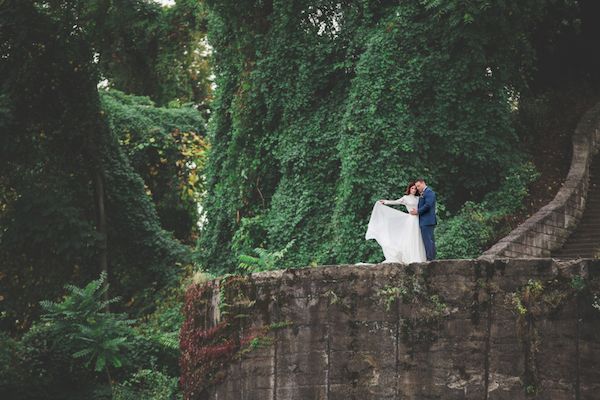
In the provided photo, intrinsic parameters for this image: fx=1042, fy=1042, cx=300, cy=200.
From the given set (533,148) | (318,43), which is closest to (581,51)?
(533,148)

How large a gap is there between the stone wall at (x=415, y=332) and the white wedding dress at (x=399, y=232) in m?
1.77

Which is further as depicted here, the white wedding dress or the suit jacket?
the white wedding dress

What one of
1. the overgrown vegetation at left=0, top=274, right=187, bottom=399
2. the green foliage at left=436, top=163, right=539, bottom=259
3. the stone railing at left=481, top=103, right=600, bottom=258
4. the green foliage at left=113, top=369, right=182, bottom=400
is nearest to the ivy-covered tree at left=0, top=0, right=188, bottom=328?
the overgrown vegetation at left=0, top=274, right=187, bottom=399

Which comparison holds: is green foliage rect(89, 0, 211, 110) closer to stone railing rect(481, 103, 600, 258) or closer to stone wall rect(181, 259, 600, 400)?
stone railing rect(481, 103, 600, 258)

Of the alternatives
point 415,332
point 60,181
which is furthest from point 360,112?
point 60,181

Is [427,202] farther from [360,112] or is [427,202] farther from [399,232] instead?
[360,112]

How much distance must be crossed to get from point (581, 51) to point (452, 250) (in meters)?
11.3

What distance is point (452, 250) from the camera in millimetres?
18609

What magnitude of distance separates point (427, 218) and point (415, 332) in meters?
2.37

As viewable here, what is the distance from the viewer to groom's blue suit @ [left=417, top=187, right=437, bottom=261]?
1518 cm

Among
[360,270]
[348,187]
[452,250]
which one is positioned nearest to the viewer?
[360,270]

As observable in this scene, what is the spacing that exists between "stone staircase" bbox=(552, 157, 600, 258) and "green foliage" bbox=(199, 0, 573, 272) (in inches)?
57.1

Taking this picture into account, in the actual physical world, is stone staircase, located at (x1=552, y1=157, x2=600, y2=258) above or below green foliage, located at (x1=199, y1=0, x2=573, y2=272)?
below

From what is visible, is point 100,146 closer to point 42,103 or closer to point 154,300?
point 42,103
